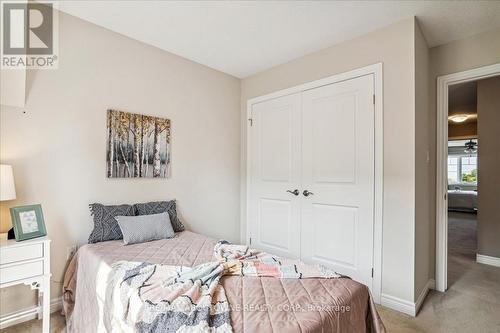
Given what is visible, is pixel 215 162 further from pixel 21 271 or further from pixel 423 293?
pixel 423 293

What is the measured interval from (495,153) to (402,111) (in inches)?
90.6

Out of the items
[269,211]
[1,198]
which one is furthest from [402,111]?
[1,198]

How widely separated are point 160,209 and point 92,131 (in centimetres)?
96

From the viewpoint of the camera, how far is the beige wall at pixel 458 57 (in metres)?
2.40

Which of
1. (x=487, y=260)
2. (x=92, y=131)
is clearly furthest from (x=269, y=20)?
(x=487, y=260)

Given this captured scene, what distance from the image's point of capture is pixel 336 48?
2.72 metres

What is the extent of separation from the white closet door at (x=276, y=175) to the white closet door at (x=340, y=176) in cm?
13

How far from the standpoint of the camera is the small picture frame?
173cm

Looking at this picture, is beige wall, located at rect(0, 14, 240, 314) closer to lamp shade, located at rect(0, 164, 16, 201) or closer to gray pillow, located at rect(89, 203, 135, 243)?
gray pillow, located at rect(89, 203, 135, 243)

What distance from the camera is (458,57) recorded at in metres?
2.59

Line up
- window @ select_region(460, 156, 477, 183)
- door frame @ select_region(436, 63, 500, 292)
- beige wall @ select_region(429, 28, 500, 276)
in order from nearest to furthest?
beige wall @ select_region(429, 28, 500, 276), door frame @ select_region(436, 63, 500, 292), window @ select_region(460, 156, 477, 183)

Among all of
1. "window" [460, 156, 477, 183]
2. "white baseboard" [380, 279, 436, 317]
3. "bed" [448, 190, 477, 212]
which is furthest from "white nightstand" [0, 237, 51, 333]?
"window" [460, 156, 477, 183]

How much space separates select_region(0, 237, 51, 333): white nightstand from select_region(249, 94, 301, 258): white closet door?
226cm

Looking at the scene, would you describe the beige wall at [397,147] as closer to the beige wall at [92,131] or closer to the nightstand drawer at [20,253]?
the beige wall at [92,131]
